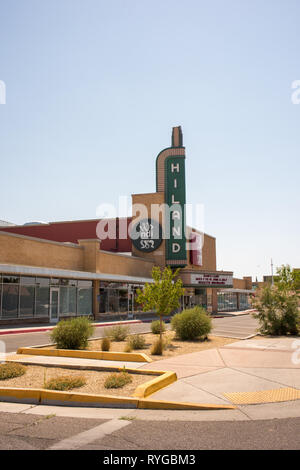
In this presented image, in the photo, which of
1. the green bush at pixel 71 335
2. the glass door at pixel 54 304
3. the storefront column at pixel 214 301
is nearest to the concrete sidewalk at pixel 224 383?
the green bush at pixel 71 335

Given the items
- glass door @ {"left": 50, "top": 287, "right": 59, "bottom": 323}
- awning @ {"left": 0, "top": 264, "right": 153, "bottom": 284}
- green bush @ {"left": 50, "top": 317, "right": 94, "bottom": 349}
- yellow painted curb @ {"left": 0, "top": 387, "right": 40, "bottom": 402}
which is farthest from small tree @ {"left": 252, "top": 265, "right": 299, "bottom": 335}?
yellow painted curb @ {"left": 0, "top": 387, "right": 40, "bottom": 402}

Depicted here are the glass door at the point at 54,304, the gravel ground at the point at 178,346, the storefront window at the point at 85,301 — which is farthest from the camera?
the storefront window at the point at 85,301

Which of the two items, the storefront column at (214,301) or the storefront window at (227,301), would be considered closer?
the storefront column at (214,301)

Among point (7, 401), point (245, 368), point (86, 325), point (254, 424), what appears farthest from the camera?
point (86, 325)

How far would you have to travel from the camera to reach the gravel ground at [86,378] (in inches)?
322

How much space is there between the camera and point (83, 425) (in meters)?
6.16

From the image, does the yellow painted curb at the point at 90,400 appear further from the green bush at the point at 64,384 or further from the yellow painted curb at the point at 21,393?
the green bush at the point at 64,384

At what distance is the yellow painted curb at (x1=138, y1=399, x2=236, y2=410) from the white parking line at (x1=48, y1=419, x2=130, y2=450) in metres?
0.95

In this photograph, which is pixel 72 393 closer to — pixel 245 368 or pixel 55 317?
pixel 245 368

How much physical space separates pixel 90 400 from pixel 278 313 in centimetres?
1574

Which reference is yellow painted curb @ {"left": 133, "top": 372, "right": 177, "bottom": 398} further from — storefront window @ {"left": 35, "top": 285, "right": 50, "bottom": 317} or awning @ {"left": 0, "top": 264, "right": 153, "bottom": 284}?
storefront window @ {"left": 35, "top": 285, "right": 50, "bottom": 317}

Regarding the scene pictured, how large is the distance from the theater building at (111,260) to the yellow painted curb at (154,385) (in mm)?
16086
